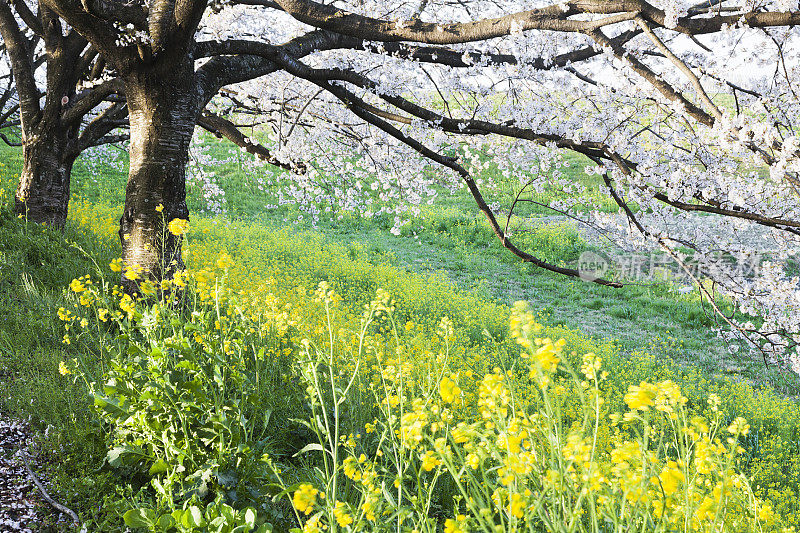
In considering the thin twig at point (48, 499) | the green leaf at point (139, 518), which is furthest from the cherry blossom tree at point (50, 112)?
the green leaf at point (139, 518)

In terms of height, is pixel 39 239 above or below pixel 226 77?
below

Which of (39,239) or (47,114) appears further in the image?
(47,114)

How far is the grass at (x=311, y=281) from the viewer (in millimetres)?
2951

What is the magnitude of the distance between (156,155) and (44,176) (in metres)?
3.30

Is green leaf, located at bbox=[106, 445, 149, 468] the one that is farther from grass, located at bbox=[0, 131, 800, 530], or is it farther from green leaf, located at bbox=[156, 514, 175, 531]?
green leaf, located at bbox=[156, 514, 175, 531]

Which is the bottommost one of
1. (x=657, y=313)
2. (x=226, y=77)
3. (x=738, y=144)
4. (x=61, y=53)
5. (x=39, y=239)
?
(x=657, y=313)

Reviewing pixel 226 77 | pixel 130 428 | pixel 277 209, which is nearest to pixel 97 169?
pixel 277 209

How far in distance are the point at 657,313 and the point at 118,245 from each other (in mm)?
9169

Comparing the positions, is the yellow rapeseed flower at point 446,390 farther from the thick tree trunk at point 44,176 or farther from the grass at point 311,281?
the thick tree trunk at point 44,176

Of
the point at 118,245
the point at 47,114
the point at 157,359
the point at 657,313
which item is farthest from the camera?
the point at 657,313

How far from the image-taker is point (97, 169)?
53.0 feet

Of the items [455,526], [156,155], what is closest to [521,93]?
[156,155]

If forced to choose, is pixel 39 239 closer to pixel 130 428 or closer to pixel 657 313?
→ pixel 130 428

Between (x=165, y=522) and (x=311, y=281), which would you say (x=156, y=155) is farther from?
(x=311, y=281)
